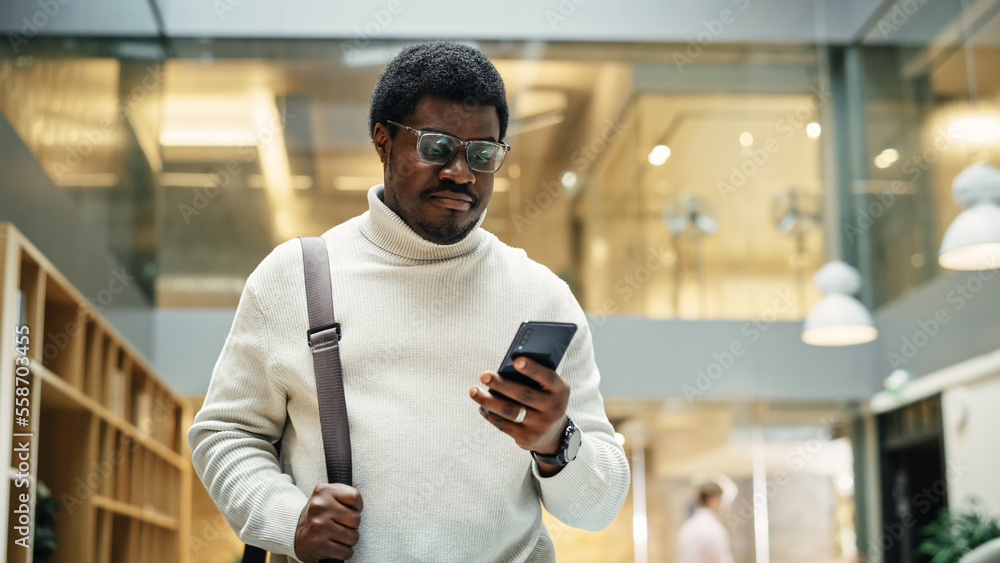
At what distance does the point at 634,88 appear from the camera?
8.02 meters

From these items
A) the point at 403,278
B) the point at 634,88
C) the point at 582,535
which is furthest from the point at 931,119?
the point at 403,278

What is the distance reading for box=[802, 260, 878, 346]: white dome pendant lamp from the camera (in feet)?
18.9

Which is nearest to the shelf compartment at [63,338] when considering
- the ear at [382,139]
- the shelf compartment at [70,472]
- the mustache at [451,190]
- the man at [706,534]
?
the shelf compartment at [70,472]

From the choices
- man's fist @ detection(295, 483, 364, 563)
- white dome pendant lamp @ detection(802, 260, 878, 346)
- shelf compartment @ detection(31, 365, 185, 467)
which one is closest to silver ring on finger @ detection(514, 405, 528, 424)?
man's fist @ detection(295, 483, 364, 563)

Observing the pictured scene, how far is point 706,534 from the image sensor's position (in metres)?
6.65

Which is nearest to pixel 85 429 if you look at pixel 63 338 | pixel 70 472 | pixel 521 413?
pixel 70 472

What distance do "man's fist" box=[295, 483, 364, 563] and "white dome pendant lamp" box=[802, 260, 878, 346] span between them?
16.8ft

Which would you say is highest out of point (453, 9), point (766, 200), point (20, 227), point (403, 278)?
point (453, 9)

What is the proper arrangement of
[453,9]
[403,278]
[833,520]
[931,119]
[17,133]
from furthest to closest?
[833,520]
[453,9]
[931,119]
[17,133]
[403,278]

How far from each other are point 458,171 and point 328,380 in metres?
0.27

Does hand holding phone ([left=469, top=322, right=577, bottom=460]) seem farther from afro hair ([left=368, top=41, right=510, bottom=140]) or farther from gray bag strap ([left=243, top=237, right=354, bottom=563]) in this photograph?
afro hair ([left=368, top=41, right=510, bottom=140])

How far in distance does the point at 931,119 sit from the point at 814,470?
10.9 ft

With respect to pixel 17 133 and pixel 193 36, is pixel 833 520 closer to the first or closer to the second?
pixel 193 36

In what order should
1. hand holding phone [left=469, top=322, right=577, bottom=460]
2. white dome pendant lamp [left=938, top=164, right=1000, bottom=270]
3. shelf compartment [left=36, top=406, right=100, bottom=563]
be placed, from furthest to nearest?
shelf compartment [left=36, top=406, right=100, bottom=563] < white dome pendant lamp [left=938, top=164, right=1000, bottom=270] < hand holding phone [left=469, top=322, right=577, bottom=460]
